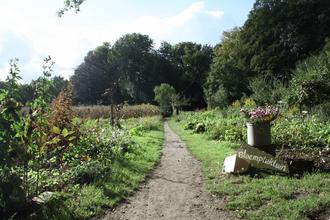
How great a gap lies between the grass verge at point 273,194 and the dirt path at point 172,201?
265 mm

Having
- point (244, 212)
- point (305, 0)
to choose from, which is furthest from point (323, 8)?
point (244, 212)

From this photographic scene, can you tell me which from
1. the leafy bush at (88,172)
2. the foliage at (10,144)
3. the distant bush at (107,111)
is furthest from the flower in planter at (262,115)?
the distant bush at (107,111)

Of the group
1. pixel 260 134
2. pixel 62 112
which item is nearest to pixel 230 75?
pixel 62 112

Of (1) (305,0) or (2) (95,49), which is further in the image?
(2) (95,49)

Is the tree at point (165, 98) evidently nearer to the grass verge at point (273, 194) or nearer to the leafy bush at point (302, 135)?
the leafy bush at point (302, 135)

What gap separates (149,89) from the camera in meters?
65.8

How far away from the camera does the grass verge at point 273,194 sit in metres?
6.07

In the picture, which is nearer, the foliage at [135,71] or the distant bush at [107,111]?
the distant bush at [107,111]

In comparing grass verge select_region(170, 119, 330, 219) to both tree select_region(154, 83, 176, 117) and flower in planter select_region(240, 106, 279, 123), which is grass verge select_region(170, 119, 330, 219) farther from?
tree select_region(154, 83, 176, 117)

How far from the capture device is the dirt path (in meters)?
6.41

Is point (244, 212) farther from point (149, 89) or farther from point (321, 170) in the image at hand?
point (149, 89)

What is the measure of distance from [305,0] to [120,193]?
131 ft

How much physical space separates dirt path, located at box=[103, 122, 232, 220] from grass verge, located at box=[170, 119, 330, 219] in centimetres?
27

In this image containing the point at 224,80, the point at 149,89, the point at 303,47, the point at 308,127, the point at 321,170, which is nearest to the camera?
the point at 321,170
